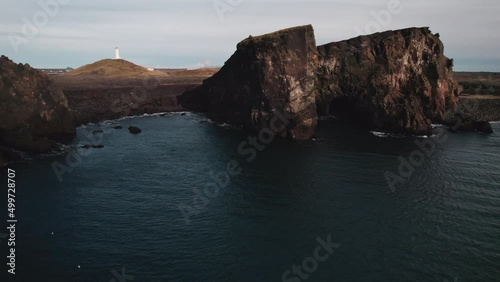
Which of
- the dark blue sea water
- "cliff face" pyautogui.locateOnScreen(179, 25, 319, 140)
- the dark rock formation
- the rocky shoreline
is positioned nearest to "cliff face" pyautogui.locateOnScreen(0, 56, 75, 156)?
A: the rocky shoreline

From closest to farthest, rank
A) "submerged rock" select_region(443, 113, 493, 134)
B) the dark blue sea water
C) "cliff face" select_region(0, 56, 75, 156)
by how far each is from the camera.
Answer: the dark blue sea water, "cliff face" select_region(0, 56, 75, 156), "submerged rock" select_region(443, 113, 493, 134)

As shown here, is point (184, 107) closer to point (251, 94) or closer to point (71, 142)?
point (251, 94)

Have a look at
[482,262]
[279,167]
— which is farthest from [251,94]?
[482,262]

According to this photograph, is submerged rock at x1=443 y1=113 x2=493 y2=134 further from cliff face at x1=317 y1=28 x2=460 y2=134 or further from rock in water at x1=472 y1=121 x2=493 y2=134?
cliff face at x1=317 y1=28 x2=460 y2=134

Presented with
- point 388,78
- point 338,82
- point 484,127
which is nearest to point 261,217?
point 388,78

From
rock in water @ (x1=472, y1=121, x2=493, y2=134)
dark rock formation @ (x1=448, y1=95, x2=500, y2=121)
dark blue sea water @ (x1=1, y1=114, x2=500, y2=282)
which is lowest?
dark blue sea water @ (x1=1, y1=114, x2=500, y2=282)

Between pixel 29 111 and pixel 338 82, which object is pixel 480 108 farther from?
pixel 29 111
